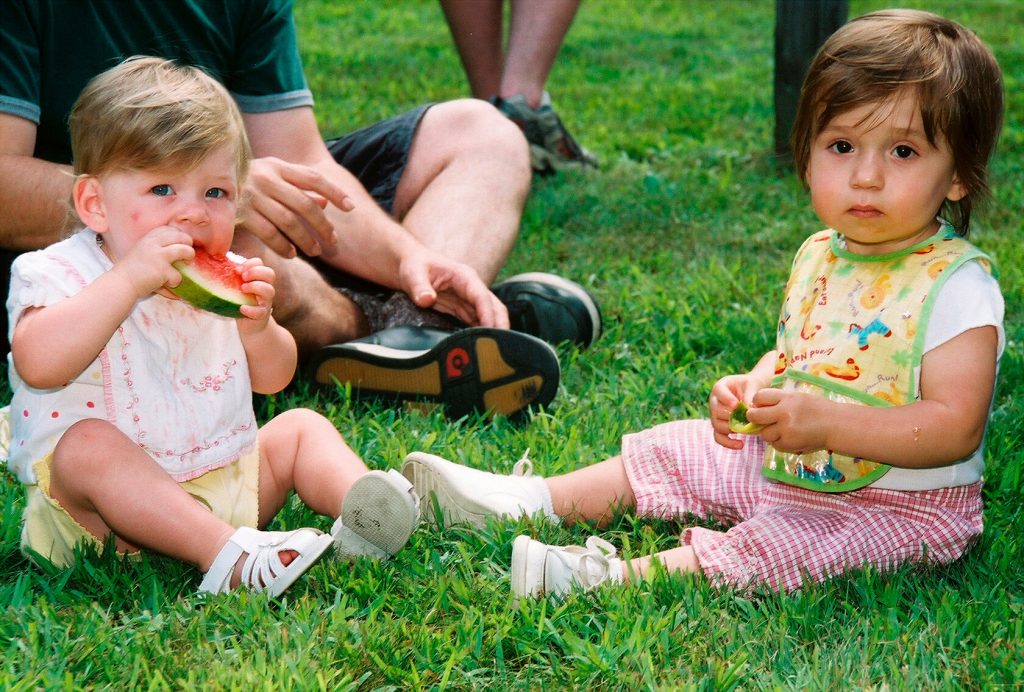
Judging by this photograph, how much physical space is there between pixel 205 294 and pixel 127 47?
5.14ft

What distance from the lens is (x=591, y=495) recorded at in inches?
113

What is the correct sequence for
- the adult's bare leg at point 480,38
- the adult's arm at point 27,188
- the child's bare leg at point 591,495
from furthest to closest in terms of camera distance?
the adult's bare leg at point 480,38
the adult's arm at point 27,188
the child's bare leg at point 591,495

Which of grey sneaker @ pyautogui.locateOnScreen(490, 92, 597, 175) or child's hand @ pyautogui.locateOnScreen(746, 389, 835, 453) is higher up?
child's hand @ pyautogui.locateOnScreen(746, 389, 835, 453)

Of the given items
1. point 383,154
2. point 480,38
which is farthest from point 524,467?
point 480,38

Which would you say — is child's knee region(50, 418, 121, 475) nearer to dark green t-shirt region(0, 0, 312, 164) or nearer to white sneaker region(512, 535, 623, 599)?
white sneaker region(512, 535, 623, 599)

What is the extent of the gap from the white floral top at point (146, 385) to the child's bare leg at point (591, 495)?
0.74 metres

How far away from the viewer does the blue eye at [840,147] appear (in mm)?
2633

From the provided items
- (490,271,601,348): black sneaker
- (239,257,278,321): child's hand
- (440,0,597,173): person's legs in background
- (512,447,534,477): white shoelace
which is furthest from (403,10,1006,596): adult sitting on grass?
(440,0,597,173): person's legs in background

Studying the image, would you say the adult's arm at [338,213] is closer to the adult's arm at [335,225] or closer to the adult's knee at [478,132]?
the adult's arm at [335,225]

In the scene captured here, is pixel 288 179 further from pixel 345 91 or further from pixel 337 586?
pixel 345 91

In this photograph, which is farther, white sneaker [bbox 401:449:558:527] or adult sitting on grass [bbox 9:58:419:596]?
white sneaker [bbox 401:449:558:527]

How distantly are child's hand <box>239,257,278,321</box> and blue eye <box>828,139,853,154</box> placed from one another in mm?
1262

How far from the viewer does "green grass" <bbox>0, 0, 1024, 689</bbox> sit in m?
2.13

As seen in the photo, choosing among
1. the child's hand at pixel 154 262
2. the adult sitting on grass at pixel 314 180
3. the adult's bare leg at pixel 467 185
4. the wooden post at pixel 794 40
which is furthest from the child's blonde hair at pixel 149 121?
the wooden post at pixel 794 40
